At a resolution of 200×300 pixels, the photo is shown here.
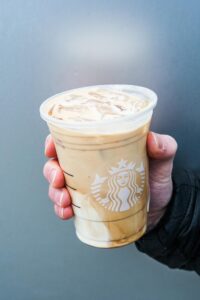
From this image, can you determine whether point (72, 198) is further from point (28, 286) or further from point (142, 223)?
point (28, 286)

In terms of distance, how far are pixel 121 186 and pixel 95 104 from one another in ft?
0.53

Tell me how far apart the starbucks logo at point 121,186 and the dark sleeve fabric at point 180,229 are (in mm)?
220

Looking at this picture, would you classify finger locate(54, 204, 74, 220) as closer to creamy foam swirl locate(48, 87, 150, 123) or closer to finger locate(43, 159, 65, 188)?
finger locate(43, 159, 65, 188)

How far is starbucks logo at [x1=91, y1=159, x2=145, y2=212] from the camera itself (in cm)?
74

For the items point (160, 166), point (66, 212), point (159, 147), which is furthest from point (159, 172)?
point (66, 212)

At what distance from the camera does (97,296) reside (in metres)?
1.22

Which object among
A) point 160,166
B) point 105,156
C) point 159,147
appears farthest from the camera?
point 160,166

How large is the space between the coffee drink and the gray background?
0.36ft

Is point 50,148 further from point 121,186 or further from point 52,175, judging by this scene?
point 121,186

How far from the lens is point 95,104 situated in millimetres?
775

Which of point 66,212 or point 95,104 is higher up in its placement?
point 95,104

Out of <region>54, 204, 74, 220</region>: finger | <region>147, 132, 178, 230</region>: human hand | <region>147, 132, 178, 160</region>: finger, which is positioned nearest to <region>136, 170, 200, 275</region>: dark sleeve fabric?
<region>147, 132, 178, 230</region>: human hand

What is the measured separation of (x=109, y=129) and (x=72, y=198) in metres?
0.20

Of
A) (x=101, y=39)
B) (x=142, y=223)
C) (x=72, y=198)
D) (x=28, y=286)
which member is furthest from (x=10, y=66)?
(x=28, y=286)
